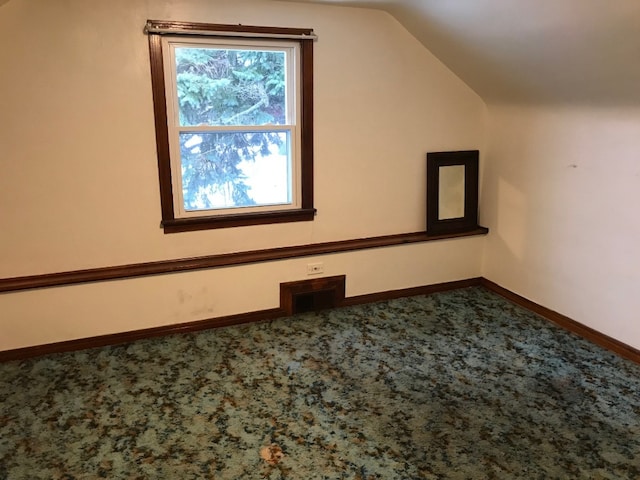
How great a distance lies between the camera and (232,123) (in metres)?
3.20

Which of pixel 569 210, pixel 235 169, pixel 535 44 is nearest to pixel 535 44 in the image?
pixel 535 44

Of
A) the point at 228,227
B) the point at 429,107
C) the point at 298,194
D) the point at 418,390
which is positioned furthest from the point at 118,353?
the point at 429,107

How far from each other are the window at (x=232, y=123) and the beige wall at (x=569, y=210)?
1.41m

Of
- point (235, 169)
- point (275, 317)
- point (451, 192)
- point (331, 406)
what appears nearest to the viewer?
point (331, 406)

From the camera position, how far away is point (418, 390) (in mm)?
2658

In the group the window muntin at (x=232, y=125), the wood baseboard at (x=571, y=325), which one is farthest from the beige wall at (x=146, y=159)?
the wood baseboard at (x=571, y=325)

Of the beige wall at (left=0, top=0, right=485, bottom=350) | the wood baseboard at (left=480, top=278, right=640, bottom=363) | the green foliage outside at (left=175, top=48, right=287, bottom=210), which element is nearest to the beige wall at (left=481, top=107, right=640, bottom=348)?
the wood baseboard at (left=480, top=278, right=640, bottom=363)

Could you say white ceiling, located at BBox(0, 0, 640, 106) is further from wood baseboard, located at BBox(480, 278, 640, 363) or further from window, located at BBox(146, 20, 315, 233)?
wood baseboard, located at BBox(480, 278, 640, 363)

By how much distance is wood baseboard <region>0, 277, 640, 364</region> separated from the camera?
2975mm

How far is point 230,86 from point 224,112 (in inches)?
6.2

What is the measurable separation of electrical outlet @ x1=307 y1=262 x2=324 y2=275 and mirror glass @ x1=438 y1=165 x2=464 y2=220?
3.18 feet

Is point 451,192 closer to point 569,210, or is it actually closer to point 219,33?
point 569,210

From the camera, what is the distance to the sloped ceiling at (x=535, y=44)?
90.8 inches

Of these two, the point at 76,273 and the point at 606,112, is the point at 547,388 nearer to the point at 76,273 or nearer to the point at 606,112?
the point at 606,112
